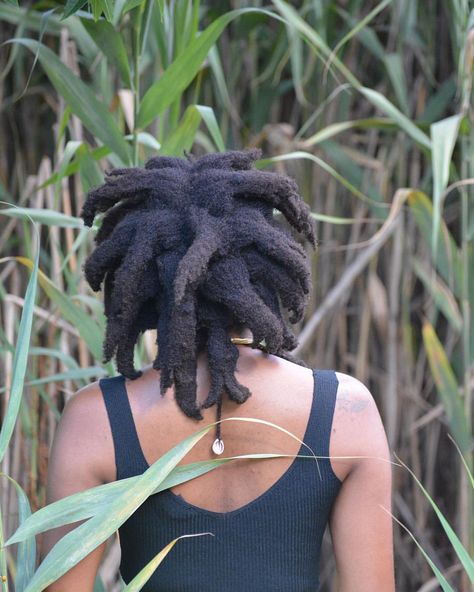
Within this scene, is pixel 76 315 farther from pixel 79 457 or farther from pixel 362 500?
pixel 362 500

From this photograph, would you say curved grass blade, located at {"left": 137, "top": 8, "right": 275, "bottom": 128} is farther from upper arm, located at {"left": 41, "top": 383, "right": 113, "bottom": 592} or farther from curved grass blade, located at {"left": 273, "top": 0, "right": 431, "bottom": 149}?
upper arm, located at {"left": 41, "top": 383, "right": 113, "bottom": 592}

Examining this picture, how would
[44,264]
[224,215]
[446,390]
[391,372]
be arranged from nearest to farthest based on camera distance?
[224,215]
[446,390]
[44,264]
[391,372]

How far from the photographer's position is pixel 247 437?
950 mm

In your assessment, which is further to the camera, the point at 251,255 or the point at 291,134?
the point at 291,134

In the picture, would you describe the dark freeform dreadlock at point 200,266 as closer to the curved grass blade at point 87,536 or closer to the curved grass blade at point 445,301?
the curved grass blade at point 87,536

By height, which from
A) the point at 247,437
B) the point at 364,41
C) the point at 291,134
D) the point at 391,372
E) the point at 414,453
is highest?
the point at 364,41

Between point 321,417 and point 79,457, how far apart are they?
24 centimetres

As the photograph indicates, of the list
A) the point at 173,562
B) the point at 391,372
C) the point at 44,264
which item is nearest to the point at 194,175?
the point at 173,562

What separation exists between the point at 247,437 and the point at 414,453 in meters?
1.07

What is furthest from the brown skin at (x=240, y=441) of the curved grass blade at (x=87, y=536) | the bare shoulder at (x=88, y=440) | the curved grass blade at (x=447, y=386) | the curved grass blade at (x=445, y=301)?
the curved grass blade at (x=445, y=301)

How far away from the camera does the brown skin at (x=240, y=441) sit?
946 millimetres

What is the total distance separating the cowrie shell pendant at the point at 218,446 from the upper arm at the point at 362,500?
12 centimetres

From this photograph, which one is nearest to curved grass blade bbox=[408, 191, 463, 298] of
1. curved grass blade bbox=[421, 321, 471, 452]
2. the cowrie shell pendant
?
curved grass blade bbox=[421, 321, 471, 452]

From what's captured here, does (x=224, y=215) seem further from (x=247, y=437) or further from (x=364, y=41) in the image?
(x=364, y=41)
